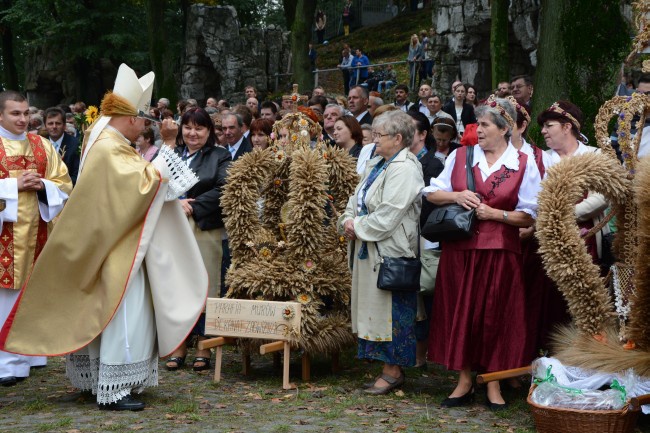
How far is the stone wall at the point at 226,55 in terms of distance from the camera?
28.2 metres

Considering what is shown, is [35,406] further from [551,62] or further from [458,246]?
[551,62]

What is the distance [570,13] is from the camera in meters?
11.9

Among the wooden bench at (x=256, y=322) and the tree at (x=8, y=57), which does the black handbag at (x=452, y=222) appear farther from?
the tree at (x=8, y=57)

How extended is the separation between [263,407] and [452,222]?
1844 mm

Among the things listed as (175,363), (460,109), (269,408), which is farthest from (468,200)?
(460,109)

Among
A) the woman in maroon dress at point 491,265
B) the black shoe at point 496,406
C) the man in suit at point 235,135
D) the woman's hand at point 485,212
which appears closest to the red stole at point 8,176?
the man in suit at point 235,135

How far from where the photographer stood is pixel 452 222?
635 cm

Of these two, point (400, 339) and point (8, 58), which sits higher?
point (8, 58)

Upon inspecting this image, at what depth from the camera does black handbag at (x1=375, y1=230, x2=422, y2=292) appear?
6.72 m

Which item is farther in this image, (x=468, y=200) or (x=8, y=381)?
(x=8, y=381)

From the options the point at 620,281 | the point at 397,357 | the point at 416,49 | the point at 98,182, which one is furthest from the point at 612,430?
the point at 416,49

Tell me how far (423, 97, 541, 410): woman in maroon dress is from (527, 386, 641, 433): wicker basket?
2.90 ft

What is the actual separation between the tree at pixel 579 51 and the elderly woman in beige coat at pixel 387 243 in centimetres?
559

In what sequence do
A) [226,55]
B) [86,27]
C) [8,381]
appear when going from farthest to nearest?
[86,27], [226,55], [8,381]
